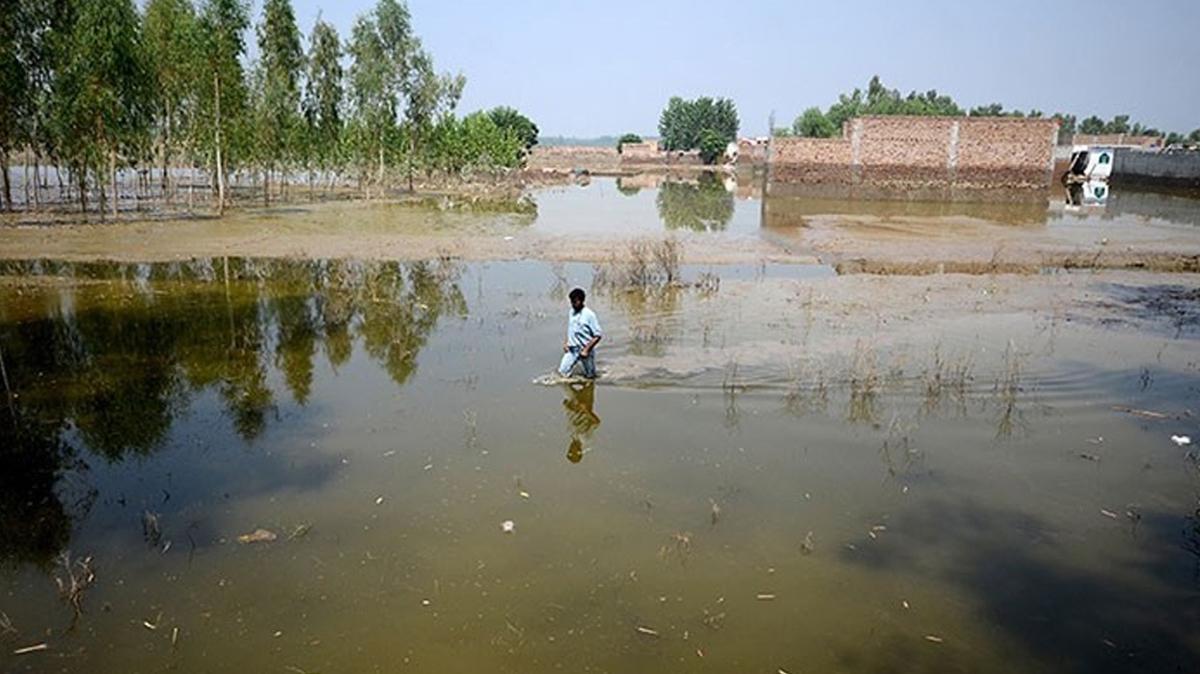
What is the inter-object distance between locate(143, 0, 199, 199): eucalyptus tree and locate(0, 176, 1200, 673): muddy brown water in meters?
16.0

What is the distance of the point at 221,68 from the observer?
24.8 meters

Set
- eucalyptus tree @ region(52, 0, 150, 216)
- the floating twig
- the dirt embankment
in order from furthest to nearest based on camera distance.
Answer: eucalyptus tree @ region(52, 0, 150, 216)
the dirt embankment
the floating twig

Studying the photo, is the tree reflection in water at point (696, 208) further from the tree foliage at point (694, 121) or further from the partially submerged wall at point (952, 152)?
the tree foliage at point (694, 121)

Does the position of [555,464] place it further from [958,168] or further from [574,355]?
[958,168]

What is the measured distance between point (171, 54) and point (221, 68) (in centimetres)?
256

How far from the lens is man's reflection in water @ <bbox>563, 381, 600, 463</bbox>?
7391 mm

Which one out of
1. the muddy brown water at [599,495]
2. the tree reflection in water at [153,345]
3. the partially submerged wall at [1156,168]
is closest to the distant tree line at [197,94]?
the tree reflection in water at [153,345]

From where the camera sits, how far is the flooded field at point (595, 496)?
4617 mm

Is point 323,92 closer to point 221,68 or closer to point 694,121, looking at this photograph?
point 221,68

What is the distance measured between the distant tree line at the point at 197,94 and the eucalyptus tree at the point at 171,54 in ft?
0.21

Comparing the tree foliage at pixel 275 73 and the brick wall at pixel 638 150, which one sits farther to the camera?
the brick wall at pixel 638 150

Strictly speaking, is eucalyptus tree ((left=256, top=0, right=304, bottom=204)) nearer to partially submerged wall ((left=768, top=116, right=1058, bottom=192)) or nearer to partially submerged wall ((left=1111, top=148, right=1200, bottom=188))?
partially submerged wall ((left=768, top=116, right=1058, bottom=192))

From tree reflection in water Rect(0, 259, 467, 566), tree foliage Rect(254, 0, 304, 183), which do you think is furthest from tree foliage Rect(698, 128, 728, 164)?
tree reflection in water Rect(0, 259, 467, 566)

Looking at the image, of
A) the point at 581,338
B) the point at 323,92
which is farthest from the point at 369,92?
the point at 581,338
